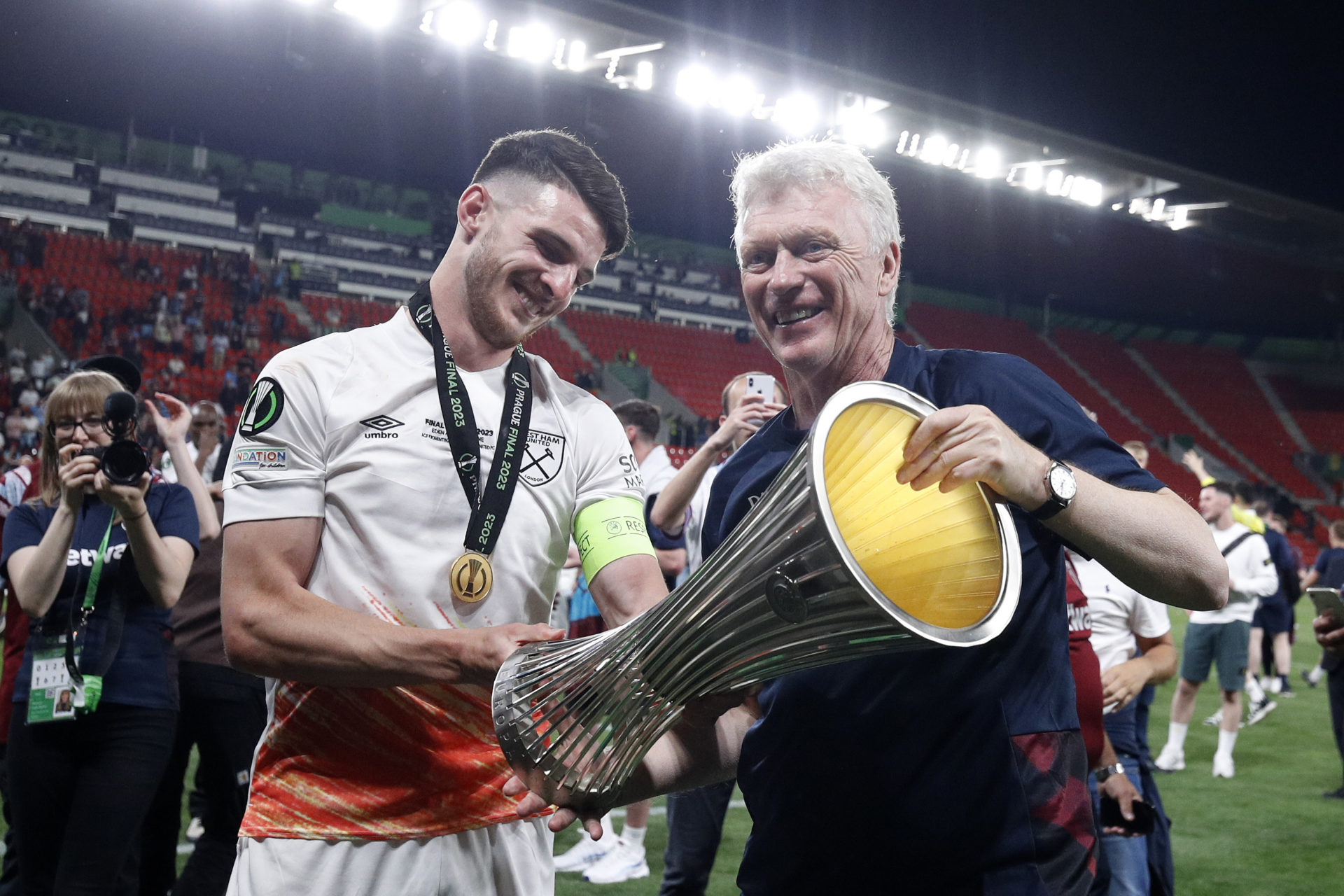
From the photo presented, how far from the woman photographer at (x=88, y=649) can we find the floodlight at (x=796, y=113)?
18663mm

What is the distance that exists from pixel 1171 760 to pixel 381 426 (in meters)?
8.16

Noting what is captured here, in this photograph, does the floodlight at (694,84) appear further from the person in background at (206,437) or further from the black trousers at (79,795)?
the black trousers at (79,795)

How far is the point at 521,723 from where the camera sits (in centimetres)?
156

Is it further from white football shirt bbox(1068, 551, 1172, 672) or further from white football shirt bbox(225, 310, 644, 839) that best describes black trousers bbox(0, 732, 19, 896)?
white football shirt bbox(1068, 551, 1172, 672)

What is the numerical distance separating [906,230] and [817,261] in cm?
2628

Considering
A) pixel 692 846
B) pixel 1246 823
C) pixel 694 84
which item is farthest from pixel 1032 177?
pixel 692 846

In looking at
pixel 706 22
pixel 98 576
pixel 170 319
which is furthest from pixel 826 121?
pixel 98 576

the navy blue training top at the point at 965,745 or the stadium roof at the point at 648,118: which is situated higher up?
the stadium roof at the point at 648,118

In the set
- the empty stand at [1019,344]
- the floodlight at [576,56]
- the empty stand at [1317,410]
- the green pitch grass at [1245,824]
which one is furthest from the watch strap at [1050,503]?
the empty stand at [1317,410]

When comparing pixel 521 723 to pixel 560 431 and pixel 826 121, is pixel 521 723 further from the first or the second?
pixel 826 121

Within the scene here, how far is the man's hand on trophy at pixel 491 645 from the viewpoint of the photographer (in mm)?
1584

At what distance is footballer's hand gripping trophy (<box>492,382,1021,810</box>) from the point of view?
123 centimetres

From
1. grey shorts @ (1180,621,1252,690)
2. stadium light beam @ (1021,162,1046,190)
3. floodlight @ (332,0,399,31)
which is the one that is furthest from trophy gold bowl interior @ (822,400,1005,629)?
stadium light beam @ (1021,162,1046,190)

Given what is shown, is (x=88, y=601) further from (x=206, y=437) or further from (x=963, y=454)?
(x=206, y=437)
